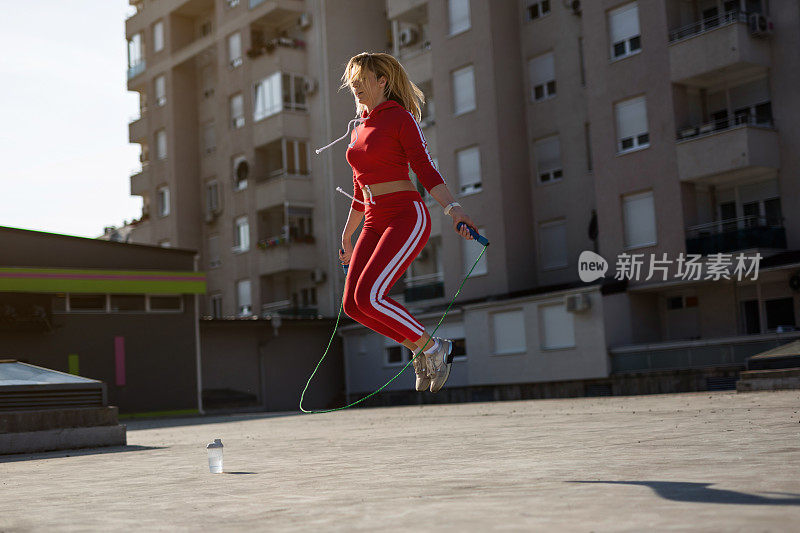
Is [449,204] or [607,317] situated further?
[607,317]

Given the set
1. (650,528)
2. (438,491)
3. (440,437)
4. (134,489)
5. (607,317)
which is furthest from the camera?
(607,317)

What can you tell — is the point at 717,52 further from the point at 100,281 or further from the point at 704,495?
the point at 704,495

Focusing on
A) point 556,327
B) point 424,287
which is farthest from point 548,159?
point 424,287

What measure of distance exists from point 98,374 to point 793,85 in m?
25.4

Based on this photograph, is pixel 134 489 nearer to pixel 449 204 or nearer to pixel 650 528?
pixel 449 204

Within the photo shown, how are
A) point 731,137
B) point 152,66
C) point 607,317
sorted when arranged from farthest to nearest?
point 152,66, point 607,317, point 731,137

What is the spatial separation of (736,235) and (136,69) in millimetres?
39609

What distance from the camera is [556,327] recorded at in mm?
34281

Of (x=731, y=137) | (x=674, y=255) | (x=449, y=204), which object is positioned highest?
(x=731, y=137)

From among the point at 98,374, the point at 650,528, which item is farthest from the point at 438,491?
the point at 98,374

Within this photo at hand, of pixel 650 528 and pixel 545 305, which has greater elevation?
pixel 545 305

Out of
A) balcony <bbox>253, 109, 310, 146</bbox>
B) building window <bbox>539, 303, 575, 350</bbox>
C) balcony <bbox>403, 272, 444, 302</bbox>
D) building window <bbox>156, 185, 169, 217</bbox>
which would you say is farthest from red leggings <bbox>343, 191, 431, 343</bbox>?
building window <bbox>156, 185, 169, 217</bbox>

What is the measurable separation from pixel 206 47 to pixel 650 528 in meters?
52.6

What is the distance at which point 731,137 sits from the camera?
1191 inches
